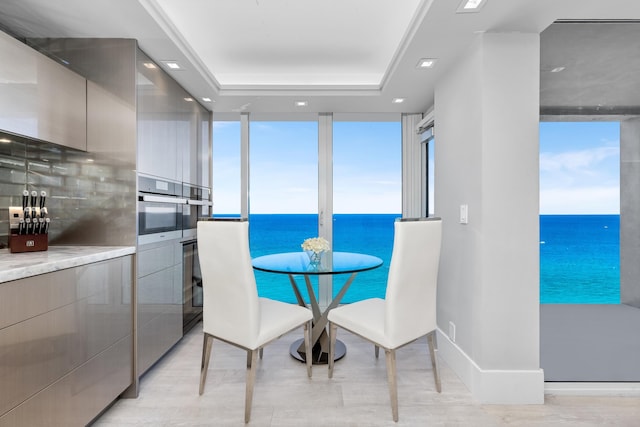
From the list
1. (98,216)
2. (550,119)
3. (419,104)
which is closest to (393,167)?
(419,104)

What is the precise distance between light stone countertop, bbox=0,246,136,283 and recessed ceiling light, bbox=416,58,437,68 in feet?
7.96

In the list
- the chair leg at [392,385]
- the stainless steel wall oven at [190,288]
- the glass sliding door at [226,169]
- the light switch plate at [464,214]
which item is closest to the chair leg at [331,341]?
the chair leg at [392,385]

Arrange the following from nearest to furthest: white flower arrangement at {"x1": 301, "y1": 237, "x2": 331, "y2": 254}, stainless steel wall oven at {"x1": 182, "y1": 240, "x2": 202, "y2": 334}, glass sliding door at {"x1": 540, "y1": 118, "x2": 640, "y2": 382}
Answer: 1. glass sliding door at {"x1": 540, "y1": 118, "x2": 640, "y2": 382}
2. white flower arrangement at {"x1": 301, "y1": 237, "x2": 331, "y2": 254}
3. stainless steel wall oven at {"x1": 182, "y1": 240, "x2": 202, "y2": 334}

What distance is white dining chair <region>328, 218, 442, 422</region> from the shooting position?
6.18ft

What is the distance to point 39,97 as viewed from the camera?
5.70ft

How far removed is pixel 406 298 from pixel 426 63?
177cm

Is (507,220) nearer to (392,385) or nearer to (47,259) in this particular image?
(392,385)

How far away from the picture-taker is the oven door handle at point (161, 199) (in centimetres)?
219

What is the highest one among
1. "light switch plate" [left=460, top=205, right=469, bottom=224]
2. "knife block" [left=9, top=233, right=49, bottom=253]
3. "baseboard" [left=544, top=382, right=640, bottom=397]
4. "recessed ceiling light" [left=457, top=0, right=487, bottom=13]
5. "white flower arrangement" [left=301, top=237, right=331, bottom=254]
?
"recessed ceiling light" [left=457, top=0, right=487, bottom=13]

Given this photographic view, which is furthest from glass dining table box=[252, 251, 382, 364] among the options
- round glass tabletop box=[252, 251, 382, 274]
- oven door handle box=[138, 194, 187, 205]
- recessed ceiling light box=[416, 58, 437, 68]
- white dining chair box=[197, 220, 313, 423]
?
recessed ceiling light box=[416, 58, 437, 68]

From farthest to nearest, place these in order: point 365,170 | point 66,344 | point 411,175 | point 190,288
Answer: point 365,170
point 411,175
point 190,288
point 66,344

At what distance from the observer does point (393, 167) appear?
414 centimetres

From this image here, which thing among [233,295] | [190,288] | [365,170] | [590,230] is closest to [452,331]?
[590,230]

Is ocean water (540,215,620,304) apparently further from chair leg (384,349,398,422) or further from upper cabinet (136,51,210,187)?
upper cabinet (136,51,210,187)
